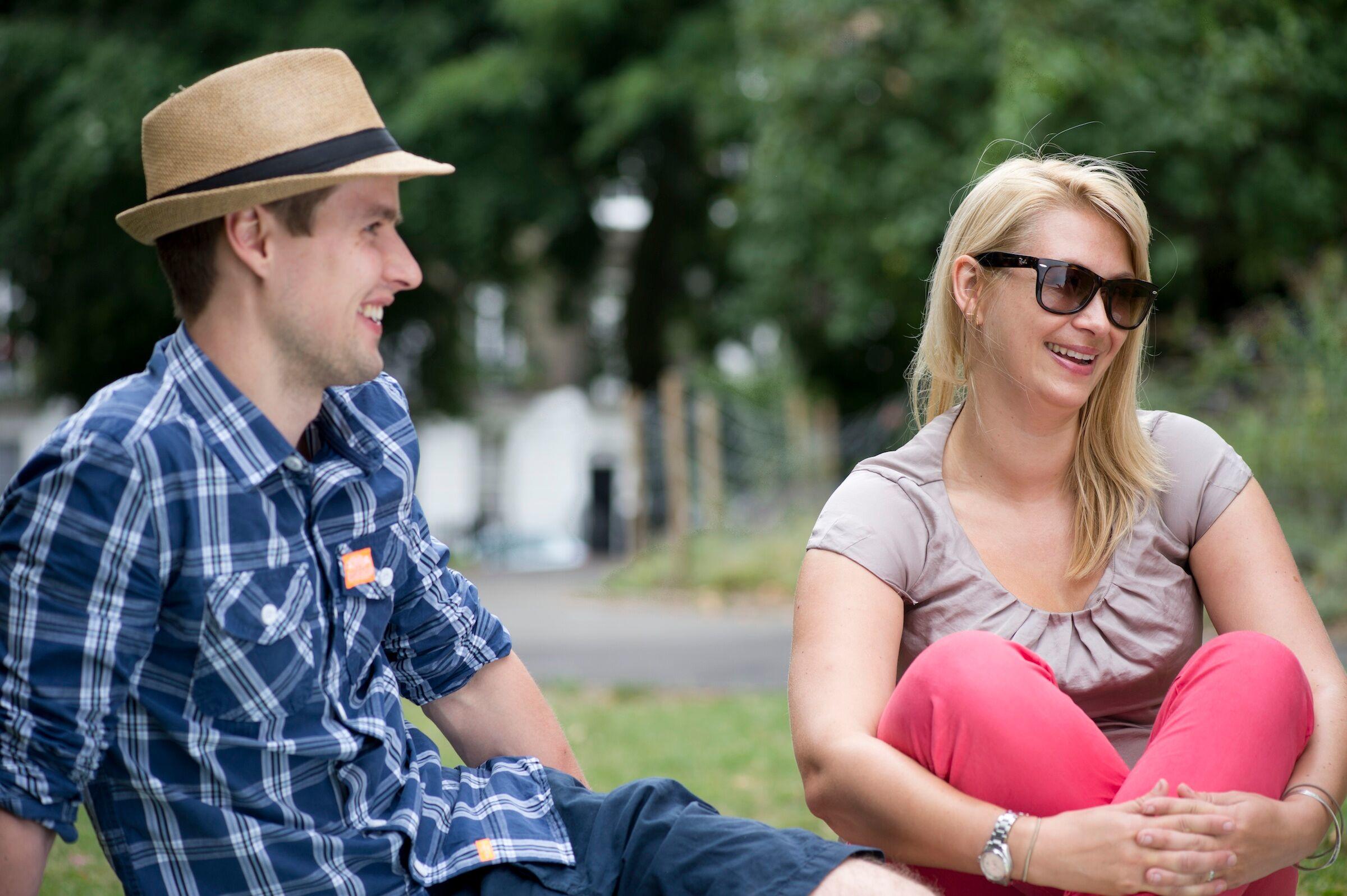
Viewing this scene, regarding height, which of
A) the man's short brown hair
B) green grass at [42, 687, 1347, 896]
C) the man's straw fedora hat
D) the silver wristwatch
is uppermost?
the man's straw fedora hat

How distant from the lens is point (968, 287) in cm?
247

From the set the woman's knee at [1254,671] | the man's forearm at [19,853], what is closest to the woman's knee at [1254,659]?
the woman's knee at [1254,671]

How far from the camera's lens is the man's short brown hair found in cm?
177

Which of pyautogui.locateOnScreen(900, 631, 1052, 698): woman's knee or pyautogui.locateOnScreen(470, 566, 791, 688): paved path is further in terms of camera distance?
pyautogui.locateOnScreen(470, 566, 791, 688): paved path

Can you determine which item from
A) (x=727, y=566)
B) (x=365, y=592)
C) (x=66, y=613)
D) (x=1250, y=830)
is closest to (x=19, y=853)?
(x=66, y=613)

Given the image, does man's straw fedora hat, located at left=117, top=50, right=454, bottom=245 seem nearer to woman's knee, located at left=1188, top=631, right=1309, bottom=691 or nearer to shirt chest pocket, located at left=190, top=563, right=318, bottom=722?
shirt chest pocket, located at left=190, top=563, right=318, bottom=722

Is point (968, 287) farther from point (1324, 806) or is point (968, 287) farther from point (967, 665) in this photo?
point (1324, 806)

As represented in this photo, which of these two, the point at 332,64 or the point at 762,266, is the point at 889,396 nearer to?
the point at 762,266

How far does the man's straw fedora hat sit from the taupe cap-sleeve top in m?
0.97

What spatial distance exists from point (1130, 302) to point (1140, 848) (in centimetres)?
102

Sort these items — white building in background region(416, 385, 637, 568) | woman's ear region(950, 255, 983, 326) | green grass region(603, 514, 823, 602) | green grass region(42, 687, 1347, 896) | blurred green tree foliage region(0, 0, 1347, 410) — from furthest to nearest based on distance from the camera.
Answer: white building in background region(416, 385, 637, 568), green grass region(603, 514, 823, 602), blurred green tree foliage region(0, 0, 1347, 410), green grass region(42, 687, 1347, 896), woman's ear region(950, 255, 983, 326)

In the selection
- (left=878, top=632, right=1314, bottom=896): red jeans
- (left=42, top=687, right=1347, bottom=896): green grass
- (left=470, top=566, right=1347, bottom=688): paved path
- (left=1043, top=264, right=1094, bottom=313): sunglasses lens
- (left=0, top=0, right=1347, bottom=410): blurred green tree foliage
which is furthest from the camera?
(left=0, top=0, right=1347, bottom=410): blurred green tree foliage

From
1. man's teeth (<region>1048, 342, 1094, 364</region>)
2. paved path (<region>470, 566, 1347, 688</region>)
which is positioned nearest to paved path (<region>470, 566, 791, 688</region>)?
paved path (<region>470, 566, 1347, 688</region>)

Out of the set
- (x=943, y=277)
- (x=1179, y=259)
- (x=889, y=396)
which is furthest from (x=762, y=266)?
(x=943, y=277)
